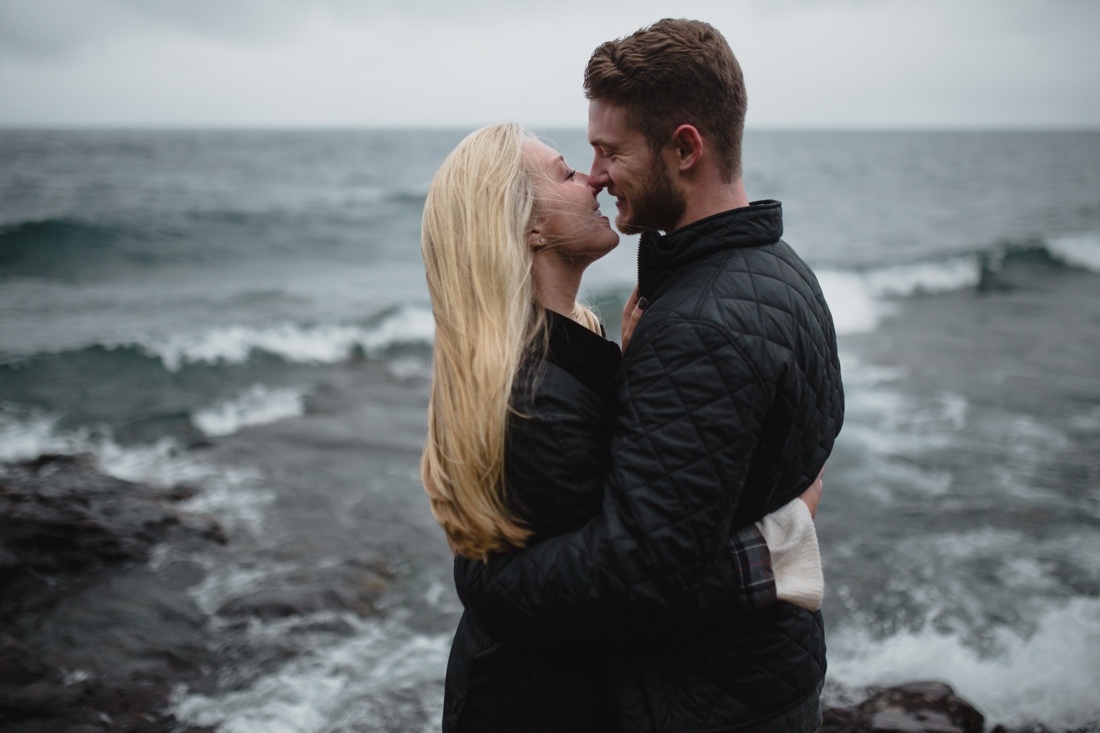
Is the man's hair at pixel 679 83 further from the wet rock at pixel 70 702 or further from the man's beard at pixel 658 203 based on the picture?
the wet rock at pixel 70 702

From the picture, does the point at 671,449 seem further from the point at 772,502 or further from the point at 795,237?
the point at 795,237

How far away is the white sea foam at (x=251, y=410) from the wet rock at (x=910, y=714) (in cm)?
835

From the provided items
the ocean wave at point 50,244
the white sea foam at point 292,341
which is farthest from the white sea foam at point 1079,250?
the ocean wave at point 50,244

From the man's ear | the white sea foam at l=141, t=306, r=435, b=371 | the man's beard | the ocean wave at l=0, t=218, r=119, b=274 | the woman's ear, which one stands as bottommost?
the white sea foam at l=141, t=306, r=435, b=371

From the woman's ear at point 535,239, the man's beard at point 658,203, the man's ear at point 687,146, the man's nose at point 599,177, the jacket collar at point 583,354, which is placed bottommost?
the jacket collar at point 583,354

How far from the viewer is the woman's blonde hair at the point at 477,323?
204cm

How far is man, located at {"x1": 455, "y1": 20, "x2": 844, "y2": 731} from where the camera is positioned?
1.80m

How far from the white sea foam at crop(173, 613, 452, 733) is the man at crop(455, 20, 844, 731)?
355 cm

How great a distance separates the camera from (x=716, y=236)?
2062 millimetres

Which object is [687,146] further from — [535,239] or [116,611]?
[116,611]

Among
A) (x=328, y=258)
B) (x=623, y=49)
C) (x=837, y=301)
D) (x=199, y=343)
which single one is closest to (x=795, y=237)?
(x=837, y=301)

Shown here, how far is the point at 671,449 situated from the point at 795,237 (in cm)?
2863

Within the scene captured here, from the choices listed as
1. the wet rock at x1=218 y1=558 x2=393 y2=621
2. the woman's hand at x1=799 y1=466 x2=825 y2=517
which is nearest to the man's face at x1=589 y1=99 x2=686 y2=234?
the woman's hand at x1=799 y1=466 x2=825 y2=517

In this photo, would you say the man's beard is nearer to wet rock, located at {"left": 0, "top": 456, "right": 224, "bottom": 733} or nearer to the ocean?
the ocean
